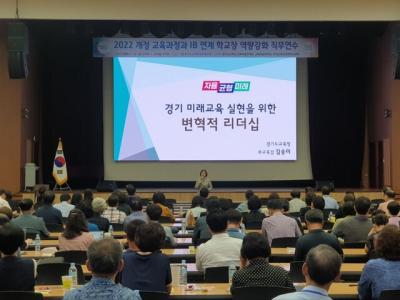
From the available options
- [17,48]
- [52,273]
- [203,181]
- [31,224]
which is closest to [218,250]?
[52,273]

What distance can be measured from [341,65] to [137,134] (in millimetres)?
5719

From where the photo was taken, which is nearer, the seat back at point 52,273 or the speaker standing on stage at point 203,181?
the seat back at point 52,273

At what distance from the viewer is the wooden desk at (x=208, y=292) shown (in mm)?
4188

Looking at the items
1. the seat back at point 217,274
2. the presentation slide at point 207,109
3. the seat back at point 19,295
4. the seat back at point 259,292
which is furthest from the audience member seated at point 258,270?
the presentation slide at point 207,109

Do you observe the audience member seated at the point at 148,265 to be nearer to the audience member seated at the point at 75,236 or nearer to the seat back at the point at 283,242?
the audience member seated at the point at 75,236

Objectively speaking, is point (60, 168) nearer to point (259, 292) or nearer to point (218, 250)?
point (218, 250)

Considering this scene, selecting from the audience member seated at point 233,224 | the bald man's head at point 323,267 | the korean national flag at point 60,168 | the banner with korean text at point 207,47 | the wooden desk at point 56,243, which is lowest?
the wooden desk at point 56,243

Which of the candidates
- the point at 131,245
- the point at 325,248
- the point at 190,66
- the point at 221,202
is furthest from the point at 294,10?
the point at 325,248

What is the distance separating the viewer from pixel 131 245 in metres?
4.75

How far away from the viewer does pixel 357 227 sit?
21.6ft

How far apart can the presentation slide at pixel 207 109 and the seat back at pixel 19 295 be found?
1191cm

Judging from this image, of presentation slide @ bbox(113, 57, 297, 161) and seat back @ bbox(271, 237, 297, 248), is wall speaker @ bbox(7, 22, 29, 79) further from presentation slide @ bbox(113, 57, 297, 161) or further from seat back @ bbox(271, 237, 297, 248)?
seat back @ bbox(271, 237, 297, 248)

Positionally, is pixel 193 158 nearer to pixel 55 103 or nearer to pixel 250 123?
pixel 250 123

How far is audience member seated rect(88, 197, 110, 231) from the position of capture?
7160mm
